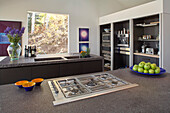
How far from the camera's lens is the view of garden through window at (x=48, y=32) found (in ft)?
15.5

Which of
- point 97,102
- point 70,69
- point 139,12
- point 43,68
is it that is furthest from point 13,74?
point 139,12

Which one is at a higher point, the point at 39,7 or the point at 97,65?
the point at 39,7

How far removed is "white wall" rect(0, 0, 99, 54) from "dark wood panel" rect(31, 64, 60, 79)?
8.71 ft

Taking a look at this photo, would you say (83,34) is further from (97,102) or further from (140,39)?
(97,102)

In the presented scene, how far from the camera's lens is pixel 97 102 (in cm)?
100

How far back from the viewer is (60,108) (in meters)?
0.91

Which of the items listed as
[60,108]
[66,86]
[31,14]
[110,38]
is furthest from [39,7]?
[60,108]

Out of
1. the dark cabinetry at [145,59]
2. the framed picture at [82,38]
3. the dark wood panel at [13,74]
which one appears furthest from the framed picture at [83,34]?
the dark wood panel at [13,74]

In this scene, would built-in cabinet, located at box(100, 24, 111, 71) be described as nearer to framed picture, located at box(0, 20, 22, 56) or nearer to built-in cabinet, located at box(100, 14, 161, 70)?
built-in cabinet, located at box(100, 14, 161, 70)

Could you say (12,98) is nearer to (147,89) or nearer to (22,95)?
(22,95)

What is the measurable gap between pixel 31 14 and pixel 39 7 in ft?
1.23

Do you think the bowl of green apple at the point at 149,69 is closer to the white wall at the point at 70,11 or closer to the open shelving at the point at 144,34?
the open shelving at the point at 144,34

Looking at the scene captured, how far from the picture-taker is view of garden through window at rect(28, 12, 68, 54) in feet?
15.5

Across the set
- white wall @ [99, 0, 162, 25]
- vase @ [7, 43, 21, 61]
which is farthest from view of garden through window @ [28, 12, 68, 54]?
vase @ [7, 43, 21, 61]
